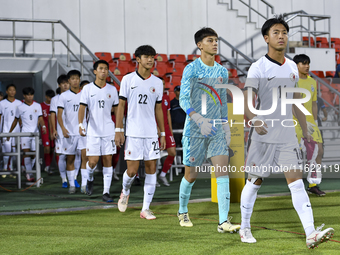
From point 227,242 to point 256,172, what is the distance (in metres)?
0.68

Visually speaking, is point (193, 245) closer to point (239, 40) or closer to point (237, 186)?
point (237, 186)

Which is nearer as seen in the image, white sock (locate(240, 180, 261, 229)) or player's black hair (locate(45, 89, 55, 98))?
white sock (locate(240, 180, 261, 229))

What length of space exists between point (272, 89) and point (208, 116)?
0.85 metres

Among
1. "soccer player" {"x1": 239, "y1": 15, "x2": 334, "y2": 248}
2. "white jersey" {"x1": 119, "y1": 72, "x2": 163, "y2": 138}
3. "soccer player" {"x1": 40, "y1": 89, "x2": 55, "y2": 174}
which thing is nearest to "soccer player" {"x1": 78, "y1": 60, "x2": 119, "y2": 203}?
"white jersey" {"x1": 119, "y1": 72, "x2": 163, "y2": 138}

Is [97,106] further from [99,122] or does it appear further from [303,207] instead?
[303,207]

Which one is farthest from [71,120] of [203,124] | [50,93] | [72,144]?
[203,124]

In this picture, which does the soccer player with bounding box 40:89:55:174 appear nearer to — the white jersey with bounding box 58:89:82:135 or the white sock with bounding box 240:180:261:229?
the white jersey with bounding box 58:89:82:135

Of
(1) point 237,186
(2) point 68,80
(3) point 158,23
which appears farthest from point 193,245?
(3) point 158,23

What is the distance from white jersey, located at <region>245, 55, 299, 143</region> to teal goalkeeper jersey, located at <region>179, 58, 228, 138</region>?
683 mm

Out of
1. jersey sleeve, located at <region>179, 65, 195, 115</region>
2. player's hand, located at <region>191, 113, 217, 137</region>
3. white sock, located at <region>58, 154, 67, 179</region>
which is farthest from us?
white sock, located at <region>58, 154, 67, 179</region>

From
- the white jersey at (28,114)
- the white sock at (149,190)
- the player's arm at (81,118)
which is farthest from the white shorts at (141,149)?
the white jersey at (28,114)

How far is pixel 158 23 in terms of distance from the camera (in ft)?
53.7

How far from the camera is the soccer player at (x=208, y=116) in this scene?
446 centimetres

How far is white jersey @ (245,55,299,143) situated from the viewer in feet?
12.8
